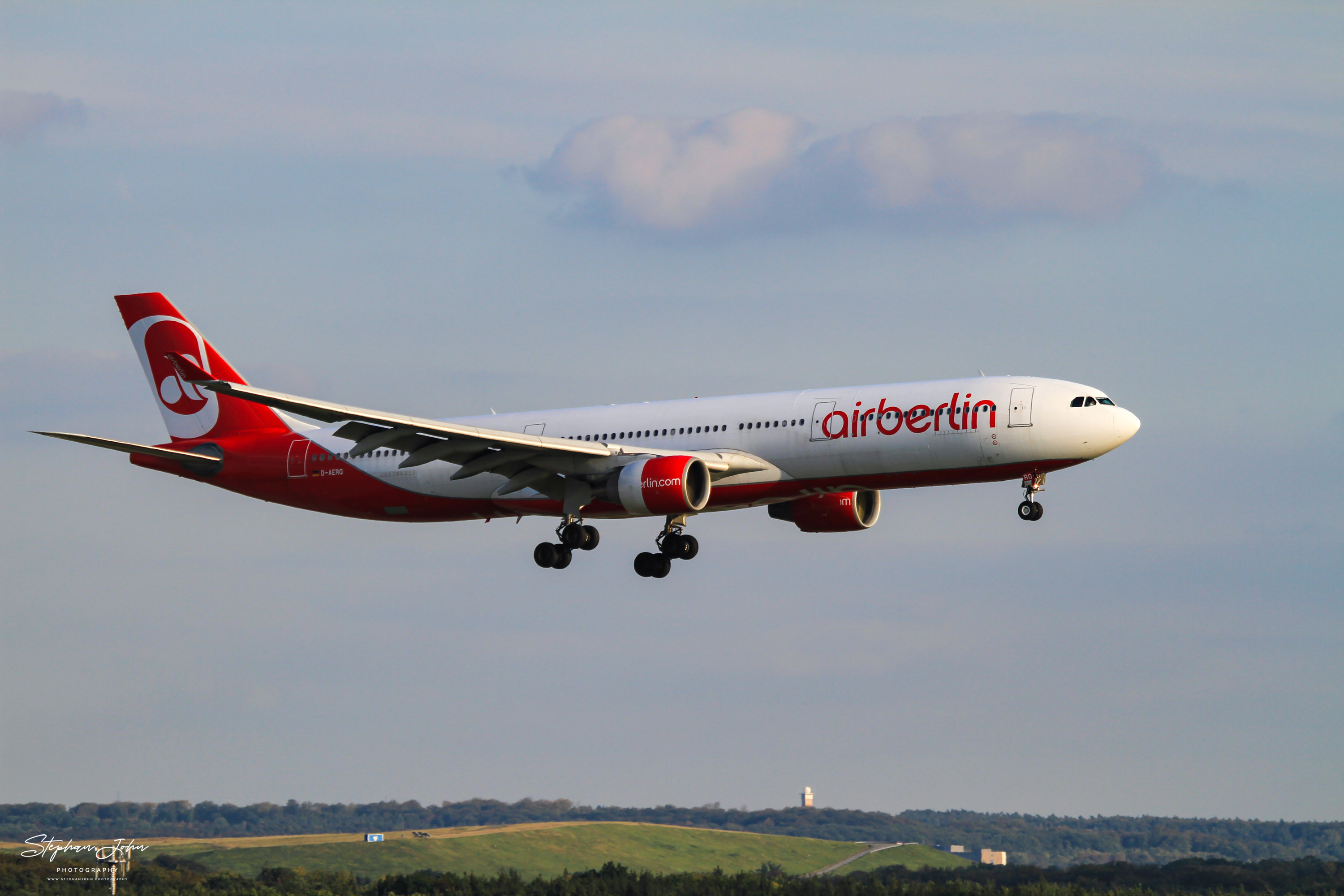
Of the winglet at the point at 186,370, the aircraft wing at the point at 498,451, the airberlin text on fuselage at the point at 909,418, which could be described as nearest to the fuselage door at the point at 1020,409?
the airberlin text on fuselage at the point at 909,418

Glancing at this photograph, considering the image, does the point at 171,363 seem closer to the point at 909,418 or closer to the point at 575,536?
the point at 575,536

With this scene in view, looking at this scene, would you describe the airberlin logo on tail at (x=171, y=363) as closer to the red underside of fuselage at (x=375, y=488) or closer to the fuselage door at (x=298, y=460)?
the red underside of fuselage at (x=375, y=488)

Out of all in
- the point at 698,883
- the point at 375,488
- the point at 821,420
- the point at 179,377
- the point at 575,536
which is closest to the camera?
the point at 821,420

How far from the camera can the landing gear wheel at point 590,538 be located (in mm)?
60594

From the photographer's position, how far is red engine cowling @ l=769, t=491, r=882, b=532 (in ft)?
205

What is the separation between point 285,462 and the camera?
6650cm

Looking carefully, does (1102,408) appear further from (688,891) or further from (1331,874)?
(1331,874)

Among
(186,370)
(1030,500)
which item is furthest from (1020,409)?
(186,370)

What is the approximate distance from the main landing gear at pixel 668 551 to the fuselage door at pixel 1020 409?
13408 mm

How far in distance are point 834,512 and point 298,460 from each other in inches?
842

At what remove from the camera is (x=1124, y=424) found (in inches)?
2137

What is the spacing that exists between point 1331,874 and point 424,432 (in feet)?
521

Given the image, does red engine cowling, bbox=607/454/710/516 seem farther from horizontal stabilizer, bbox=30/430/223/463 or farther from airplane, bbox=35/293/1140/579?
horizontal stabilizer, bbox=30/430/223/463

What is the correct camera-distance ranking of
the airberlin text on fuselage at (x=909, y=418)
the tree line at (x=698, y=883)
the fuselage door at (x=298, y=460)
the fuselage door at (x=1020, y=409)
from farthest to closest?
the tree line at (x=698, y=883) < the fuselage door at (x=298, y=460) < the airberlin text on fuselage at (x=909, y=418) < the fuselage door at (x=1020, y=409)
